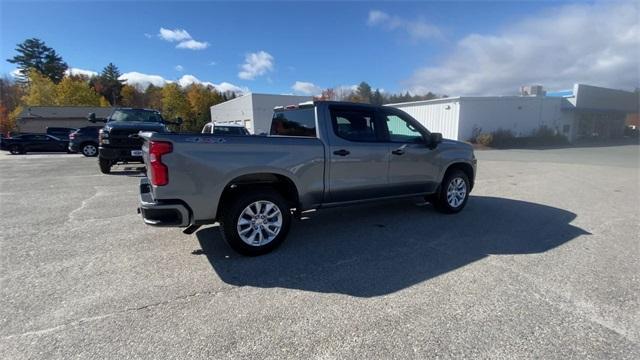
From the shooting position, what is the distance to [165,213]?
3.51 meters

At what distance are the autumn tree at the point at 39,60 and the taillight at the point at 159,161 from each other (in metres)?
77.3

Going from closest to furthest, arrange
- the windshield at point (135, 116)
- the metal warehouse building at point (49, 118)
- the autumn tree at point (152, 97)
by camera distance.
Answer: the windshield at point (135, 116)
the metal warehouse building at point (49, 118)
the autumn tree at point (152, 97)

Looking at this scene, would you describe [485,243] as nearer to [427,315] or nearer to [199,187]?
[427,315]

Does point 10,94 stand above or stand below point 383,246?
above

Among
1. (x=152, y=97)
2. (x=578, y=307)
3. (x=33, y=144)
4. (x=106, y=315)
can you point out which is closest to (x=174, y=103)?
(x=152, y=97)

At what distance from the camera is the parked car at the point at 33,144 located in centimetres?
2108

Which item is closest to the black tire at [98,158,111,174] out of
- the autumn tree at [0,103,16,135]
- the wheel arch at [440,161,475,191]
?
the wheel arch at [440,161,475,191]

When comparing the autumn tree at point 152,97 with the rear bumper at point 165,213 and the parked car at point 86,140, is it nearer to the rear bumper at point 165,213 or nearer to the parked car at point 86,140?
the parked car at point 86,140

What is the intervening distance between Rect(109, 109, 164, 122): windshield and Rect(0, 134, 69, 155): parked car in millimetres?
15371

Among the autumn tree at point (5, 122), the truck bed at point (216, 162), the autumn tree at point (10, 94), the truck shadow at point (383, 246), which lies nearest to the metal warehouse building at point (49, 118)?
the autumn tree at point (5, 122)

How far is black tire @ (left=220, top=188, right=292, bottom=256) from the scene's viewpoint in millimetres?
3807

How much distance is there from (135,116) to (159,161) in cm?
908

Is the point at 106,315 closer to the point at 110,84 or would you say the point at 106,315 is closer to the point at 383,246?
the point at 383,246

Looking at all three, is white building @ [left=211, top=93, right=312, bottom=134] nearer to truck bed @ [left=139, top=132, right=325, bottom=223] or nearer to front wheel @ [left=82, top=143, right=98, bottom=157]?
front wheel @ [left=82, top=143, right=98, bottom=157]
